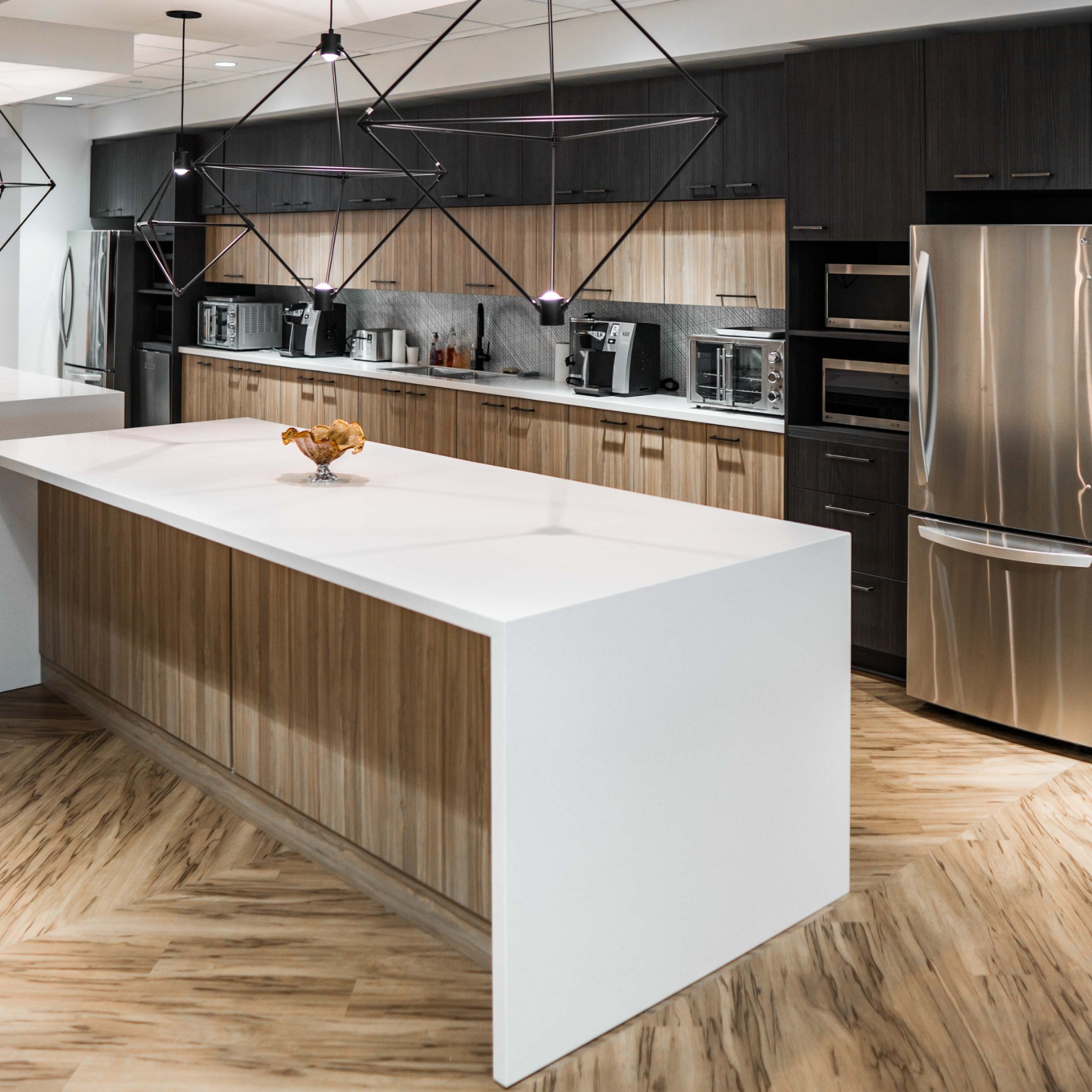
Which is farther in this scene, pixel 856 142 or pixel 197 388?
pixel 197 388

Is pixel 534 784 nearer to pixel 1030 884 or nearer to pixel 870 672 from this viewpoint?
pixel 1030 884

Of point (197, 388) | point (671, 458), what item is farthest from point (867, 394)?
point (197, 388)

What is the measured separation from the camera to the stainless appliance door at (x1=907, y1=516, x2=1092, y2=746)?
3756 millimetres

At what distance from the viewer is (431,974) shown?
263cm

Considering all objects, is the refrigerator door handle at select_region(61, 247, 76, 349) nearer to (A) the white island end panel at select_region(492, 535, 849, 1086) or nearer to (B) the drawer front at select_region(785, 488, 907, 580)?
(B) the drawer front at select_region(785, 488, 907, 580)

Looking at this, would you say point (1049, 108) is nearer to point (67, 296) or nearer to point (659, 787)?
point (659, 787)

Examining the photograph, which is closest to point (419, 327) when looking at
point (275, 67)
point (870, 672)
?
point (275, 67)

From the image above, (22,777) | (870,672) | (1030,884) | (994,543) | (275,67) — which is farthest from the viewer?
(275,67)

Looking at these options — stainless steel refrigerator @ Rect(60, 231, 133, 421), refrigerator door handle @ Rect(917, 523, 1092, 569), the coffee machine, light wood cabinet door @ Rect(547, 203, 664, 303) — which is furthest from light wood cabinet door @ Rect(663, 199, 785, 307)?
stainless steel refrigerator @ Rect(60, 231, 133, 421)

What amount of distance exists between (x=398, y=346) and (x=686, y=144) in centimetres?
253

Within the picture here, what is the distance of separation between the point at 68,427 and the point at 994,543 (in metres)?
3.46

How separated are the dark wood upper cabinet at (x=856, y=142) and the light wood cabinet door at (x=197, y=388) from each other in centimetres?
446

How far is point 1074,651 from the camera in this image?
3.76 m

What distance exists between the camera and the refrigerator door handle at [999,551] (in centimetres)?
369
